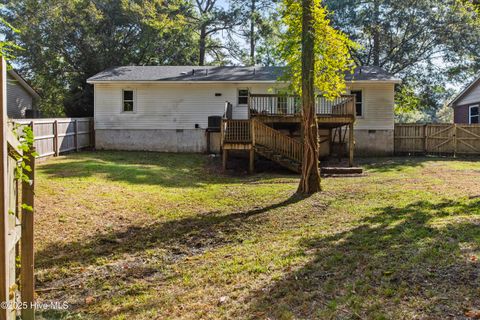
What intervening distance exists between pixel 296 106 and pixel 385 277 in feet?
44.2

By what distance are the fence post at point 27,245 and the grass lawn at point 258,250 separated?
3.01 feet

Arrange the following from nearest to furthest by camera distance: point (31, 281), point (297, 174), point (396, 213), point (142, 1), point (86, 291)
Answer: point (31, 281) → point (86, 291) → point (396, 213) → point (297, 174) → point (142, 1)

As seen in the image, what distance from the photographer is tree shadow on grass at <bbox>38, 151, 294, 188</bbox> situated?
11.7 metres

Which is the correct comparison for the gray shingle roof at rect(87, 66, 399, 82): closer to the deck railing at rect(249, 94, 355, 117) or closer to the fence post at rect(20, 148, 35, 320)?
the deck railing at rect(249, 94, 355, 117)

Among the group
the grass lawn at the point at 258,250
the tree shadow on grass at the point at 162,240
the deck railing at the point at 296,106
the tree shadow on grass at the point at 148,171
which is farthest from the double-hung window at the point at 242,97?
the tree shadow on grass at the point at 162,240

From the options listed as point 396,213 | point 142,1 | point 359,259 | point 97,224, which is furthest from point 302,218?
point 142,1

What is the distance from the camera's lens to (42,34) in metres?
25.0

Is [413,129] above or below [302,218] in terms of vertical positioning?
above

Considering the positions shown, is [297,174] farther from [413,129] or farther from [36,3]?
[36,3]

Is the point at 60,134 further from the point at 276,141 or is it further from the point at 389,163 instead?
the point at 389,163

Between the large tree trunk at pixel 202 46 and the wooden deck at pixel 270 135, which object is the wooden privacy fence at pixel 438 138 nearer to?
A: the wooden deck at pixel 270 135

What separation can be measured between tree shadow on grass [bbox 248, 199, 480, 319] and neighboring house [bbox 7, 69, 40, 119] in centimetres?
2202

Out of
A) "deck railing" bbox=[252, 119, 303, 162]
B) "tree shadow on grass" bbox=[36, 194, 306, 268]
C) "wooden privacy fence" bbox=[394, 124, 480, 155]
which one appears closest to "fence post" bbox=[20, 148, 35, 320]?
"tree shadow on grass" bbox=[36, 194, 306, 268]

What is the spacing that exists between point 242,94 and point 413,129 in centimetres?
941
